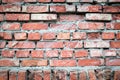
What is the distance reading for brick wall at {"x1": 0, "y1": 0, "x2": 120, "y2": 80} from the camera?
2.02 m

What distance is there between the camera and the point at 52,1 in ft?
6.97

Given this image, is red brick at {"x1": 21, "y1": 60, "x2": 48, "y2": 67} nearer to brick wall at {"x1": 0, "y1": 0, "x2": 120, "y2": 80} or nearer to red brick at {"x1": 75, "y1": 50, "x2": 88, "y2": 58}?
brick wall at {"x1": 0, "y1": 0, "x2": 120, "y2": 80}

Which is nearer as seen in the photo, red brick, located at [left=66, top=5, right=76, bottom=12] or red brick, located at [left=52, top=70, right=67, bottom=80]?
red brick, located at [left=52, top=70, right=67, bottom=80]

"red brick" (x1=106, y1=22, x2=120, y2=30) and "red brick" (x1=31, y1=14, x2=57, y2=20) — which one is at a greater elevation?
"red brick" (x1=31, y1=14, x2=57, y2=20)

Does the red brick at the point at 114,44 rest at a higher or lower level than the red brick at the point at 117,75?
higher

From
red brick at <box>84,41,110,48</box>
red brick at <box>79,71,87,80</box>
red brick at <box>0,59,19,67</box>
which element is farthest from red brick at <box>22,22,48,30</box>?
red brick at <box>79,71,87,80</box>

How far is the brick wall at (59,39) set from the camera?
6.63 ft

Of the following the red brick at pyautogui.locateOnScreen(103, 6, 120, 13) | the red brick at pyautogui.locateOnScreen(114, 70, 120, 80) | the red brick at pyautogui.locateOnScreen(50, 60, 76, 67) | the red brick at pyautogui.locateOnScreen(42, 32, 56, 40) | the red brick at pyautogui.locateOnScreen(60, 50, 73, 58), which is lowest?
the red brick at pyautogui.locateOnScreen(114, 70, 120, 80)

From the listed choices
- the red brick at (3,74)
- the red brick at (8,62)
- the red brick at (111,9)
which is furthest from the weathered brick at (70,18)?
the red brick at (3,74)

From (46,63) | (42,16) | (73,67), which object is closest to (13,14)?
(42,16)

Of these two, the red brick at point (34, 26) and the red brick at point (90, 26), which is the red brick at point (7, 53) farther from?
the red brick at point (90, 26)

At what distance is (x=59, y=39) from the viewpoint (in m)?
2.08

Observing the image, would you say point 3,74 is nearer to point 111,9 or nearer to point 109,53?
point 109,53

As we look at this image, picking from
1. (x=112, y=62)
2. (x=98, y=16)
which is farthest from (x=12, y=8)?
(x=112, y=62)
